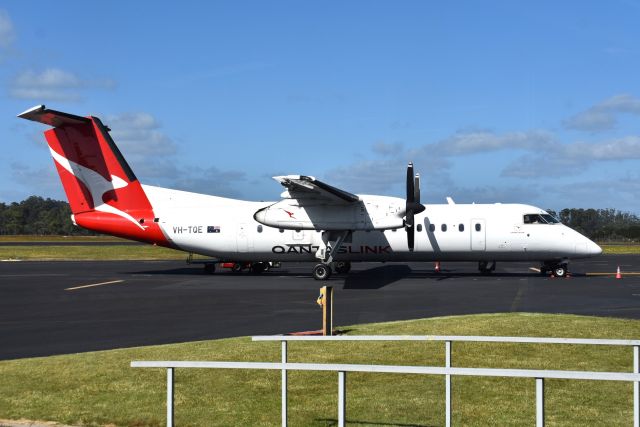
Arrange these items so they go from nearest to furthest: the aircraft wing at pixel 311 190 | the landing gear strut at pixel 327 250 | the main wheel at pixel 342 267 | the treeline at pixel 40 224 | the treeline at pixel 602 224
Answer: the aircraft wing at pixel 311 190 < the landing gear strut at pixel 327 250 < the main wheel at pixel 342 267 < the treeline at pixel 602 224 < the treeline at pixel 40 224

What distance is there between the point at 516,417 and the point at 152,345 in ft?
27.5

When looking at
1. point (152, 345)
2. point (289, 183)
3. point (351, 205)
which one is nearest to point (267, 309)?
point (152, 345)

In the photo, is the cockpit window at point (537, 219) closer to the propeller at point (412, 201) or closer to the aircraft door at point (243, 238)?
the propeller at point (412, 201)

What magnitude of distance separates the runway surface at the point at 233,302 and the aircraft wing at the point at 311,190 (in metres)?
3.86

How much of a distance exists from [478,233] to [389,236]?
4.24m

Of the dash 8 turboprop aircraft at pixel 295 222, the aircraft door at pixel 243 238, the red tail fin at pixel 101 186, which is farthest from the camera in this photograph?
the aircraft door at pixel 243 238

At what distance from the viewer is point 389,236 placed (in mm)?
31812

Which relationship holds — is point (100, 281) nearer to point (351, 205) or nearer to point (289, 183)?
point (289, 183)

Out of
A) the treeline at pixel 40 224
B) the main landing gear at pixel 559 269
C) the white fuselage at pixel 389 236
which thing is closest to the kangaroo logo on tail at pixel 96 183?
the white fuselage at pixel 389 236

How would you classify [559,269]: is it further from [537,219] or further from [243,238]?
[243,238]

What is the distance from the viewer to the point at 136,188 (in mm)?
33312

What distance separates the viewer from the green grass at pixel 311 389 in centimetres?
837

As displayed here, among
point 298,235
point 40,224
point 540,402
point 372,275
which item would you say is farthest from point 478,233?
point 40,224

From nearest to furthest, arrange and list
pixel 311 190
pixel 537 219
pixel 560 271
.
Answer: pixel 311 190 < pixel 537 219 < pixel 560 271
